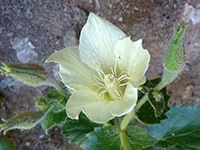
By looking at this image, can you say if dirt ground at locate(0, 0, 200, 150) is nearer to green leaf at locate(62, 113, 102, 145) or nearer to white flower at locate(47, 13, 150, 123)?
green leaf at locate(62, 113, 102, 145)

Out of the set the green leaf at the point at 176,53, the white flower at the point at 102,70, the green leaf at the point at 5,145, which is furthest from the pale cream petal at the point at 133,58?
the green leaf at the point at 5,145

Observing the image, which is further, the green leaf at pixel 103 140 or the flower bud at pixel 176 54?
the green leaf at pixel 103 140

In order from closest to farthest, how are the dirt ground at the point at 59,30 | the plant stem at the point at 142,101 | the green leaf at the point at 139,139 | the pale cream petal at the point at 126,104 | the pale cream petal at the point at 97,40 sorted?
the pale cream petal at the point at 126,104, the pale cream petal at the point at 97,40, the plant stem at the point at 142,101, the green leaf at the point at 139,139, the dirt ground at the point at 59,30

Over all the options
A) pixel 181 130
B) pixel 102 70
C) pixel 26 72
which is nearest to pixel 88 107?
pixel 102 70

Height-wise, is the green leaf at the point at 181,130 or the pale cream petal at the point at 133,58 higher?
the pale cream petal at the point at 133,58

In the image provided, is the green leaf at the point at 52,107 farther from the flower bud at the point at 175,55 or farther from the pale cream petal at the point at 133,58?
the flower bud at the point at 175,55

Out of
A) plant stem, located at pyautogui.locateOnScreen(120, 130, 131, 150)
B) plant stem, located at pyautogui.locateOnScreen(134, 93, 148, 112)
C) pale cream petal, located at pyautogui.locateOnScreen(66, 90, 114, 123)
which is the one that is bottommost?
plant stem, located at pyautogui.locateOnScreen(120, 130, 131, 150)

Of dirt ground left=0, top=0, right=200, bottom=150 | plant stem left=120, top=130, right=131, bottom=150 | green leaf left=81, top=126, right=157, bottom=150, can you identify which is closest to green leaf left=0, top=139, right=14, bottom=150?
dirt ground left=0, top=0, right=200, bottom=150
